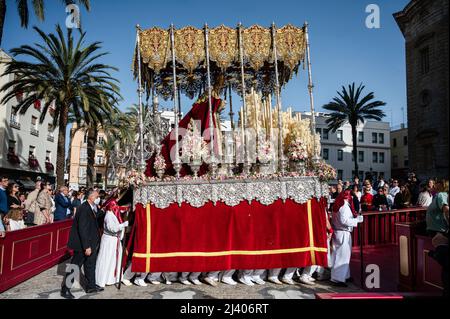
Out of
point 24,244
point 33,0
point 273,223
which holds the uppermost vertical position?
point 33,0

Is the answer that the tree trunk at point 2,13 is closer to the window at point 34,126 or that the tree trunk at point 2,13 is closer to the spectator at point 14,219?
the spectator at point 14,219

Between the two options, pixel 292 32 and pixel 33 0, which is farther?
pixel 33 0

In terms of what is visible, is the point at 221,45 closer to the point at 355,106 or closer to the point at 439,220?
the point at 439,220

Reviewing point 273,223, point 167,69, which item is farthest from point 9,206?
point 273,223

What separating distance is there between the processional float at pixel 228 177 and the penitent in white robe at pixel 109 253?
402mm

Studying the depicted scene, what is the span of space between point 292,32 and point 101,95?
12.9m

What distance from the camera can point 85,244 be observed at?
6344 mm

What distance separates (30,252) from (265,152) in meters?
5.90

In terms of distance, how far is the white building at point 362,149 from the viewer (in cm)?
5131

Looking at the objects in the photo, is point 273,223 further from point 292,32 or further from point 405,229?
point 292,32

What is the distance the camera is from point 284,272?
7531 millimetres

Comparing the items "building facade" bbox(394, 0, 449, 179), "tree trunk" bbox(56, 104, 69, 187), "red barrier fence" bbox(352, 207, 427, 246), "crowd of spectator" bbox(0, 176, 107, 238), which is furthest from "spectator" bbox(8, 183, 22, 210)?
"building facade" bbox(394, 0, 449, 179)
